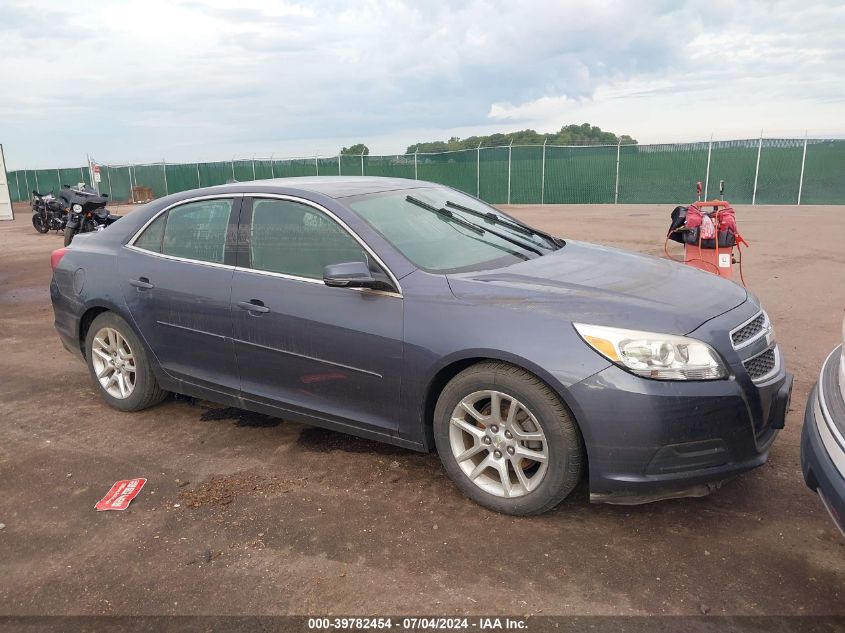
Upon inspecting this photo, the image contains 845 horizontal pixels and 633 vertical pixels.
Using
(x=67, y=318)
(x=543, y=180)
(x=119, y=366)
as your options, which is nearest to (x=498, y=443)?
(x=119, y=366)

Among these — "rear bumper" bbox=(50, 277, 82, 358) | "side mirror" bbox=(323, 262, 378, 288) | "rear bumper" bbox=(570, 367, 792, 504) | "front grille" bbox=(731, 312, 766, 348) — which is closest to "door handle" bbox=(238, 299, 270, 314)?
"side mirror" bbox=(323, 262, 378, 288)

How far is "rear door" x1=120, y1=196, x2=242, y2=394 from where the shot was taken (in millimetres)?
4133

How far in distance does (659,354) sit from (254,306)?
7.26ft

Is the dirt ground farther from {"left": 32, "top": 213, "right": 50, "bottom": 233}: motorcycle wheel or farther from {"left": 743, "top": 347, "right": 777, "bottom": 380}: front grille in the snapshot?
{"left": 32, "top": 213, "right": 50, "bottom": 233}: motorcycle wheel

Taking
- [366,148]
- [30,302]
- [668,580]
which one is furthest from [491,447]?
[366,148]

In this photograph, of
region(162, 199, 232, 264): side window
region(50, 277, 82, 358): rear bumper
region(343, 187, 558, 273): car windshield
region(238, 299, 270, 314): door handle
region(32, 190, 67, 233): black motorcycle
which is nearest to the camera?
region(343, 187, 558, 273): car windshield

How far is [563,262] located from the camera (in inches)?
154

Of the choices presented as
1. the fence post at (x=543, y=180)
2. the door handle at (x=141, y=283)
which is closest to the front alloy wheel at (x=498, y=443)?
the door handle at (x=141, y=283)

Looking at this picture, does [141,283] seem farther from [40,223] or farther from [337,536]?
[40,223]

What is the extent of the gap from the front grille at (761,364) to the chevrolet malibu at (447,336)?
2cm

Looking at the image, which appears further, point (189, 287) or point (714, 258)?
point (714, 258)

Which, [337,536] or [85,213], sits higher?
[85,213]

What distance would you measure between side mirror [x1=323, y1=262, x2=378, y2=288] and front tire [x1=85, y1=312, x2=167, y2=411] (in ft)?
6.16

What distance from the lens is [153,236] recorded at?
4.63 meters
